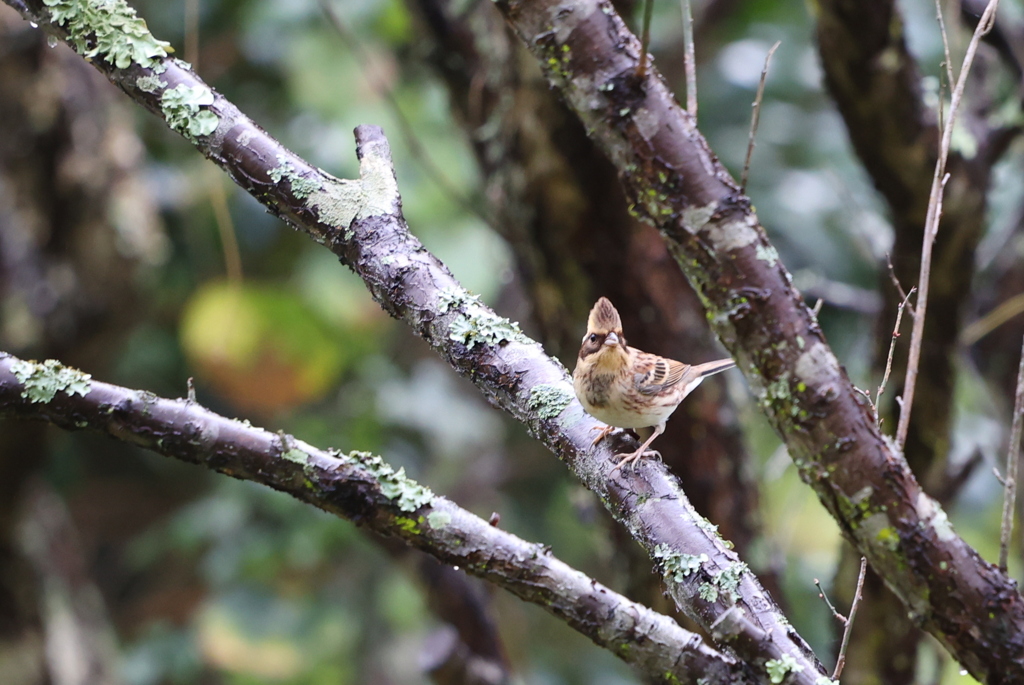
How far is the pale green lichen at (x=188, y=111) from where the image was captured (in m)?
1.35

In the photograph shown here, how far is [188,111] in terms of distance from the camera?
1.36 meters

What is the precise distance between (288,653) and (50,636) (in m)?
1.50

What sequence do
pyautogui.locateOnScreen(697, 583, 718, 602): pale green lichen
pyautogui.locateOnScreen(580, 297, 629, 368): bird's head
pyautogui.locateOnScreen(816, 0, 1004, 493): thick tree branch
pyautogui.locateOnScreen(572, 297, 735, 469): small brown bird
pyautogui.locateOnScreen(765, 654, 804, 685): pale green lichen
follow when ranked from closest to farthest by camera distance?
pyautogui.locateOnScreen(765, 654, 804, 685): pale green lichen
pyautogui.locateOnScreen(697, 583, 718, 602): pale green lichen
pyautogui.locateOnScreen(572, 297, 735, 469): small brown bird
pyautogui.locateOnScreen(580, 297, 629, 368): bird's head
pyautogui.locateOnScreen(816, 0, 1004, 493): thick tree branch

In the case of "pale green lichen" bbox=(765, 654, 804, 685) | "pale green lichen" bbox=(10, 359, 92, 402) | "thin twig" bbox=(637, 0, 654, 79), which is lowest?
"pale green lichen" bbox=(765, 654, 804, 685)

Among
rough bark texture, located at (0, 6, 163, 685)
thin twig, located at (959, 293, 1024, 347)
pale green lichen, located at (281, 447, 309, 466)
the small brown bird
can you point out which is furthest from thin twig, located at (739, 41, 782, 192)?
rough bark texture, located at (0, 6, 163, 685)

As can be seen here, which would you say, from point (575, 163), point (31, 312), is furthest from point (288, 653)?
point (575, 163)

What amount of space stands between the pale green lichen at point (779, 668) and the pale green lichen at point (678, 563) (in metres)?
0.16

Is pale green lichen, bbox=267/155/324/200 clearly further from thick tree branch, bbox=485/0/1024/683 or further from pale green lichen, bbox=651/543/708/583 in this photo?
pale green lichen, bbox=651/543/708/583

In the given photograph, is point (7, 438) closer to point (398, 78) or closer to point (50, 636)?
point (50, 636)

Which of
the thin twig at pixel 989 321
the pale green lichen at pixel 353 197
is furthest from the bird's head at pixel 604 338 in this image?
the thin twig at pixel 989 321

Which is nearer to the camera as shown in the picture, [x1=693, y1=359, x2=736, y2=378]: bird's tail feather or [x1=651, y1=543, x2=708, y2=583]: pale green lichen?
[x1=651, y1=543, x2=708, y2=583]: pale green lichen

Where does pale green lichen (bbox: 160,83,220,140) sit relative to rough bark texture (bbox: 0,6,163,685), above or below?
below

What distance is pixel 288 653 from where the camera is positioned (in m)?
3.82

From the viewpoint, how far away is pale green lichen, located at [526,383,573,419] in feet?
4.53
